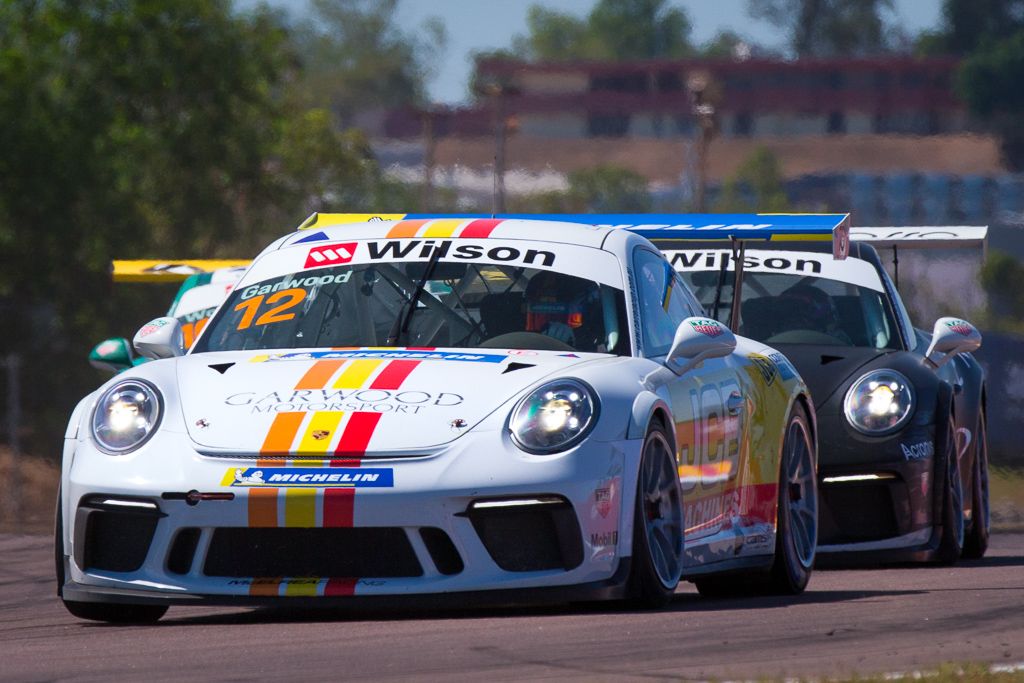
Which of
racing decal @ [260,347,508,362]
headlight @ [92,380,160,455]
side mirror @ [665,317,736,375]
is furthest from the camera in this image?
side mirror @ [665,317,736,375]

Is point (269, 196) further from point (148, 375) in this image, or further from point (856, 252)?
point (148, 375)

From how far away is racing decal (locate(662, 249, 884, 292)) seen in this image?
1075 centimetres

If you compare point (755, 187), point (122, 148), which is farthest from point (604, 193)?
point (122, 148)

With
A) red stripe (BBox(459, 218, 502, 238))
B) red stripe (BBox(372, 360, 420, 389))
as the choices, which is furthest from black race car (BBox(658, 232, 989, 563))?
red stripe (BBox(372, 360, 420, 389))

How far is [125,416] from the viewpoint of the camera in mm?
6762

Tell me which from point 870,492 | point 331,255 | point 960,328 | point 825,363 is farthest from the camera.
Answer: point 960,328

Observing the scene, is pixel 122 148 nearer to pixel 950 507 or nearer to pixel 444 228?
pixel 950 507

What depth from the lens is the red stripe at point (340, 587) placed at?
6.29m

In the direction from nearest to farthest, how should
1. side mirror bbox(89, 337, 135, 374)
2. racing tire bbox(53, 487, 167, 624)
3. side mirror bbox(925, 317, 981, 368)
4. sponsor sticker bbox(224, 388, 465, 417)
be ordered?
sponsor sticker bbox(224, 388, 465, 417)
racing tire bbox(53, 487, 167, 624)
side mirror bbox(89, 337, 135, 374)
side mirror bbox(925, 317, 981, 368)

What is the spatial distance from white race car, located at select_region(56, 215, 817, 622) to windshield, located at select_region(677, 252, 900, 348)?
280 centimetres

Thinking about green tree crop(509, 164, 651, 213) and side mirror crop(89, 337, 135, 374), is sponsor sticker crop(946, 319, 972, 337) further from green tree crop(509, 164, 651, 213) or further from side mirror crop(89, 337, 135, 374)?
green tree crop(509, 164, 651, 213)

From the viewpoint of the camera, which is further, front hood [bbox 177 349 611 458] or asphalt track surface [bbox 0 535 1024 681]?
front hood [bbox 177 349 611 458]

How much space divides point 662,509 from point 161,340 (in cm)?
187

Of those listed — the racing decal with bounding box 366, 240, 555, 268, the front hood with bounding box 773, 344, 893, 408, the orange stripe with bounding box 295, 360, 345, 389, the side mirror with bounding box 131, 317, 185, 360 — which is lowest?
the front hood with bounding box 773, 344, 893, 408
